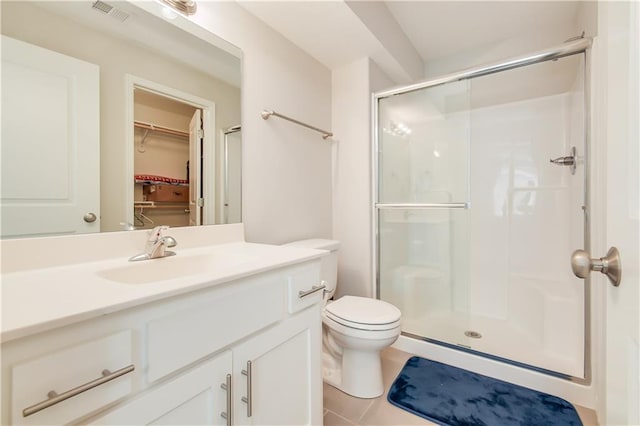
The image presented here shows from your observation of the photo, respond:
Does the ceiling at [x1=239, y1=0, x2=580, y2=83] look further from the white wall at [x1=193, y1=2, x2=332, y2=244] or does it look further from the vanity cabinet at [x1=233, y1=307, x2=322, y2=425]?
the vanity cabinet at [x1=233, y1=307, x2=322, y2=425]

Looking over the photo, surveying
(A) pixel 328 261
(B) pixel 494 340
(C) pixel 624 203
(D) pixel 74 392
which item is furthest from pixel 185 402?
(B) pixel 494 340

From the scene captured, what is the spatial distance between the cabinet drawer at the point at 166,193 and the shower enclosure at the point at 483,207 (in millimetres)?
1351

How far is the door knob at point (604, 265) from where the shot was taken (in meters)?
0.49

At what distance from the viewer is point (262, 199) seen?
1.67 meters

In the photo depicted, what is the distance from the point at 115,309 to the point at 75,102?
85cm

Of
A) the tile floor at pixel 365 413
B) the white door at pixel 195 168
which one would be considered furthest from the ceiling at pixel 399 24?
the tile floor at pixel 365 413

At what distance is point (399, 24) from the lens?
214 cm

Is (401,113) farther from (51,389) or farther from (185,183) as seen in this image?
(51,389)

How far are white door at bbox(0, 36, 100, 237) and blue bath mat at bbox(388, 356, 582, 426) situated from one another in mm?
1680

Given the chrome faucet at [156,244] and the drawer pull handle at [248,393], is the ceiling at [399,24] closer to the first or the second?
the chrome faucet at [156,244]

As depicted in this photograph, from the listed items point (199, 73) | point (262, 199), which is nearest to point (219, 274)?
point (262, 199)

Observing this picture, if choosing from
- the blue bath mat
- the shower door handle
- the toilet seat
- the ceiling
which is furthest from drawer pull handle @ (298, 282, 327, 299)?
the shower door handle

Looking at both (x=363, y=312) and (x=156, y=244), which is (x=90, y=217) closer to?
(x=156, y=244)

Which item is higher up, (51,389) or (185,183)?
(185,183)
